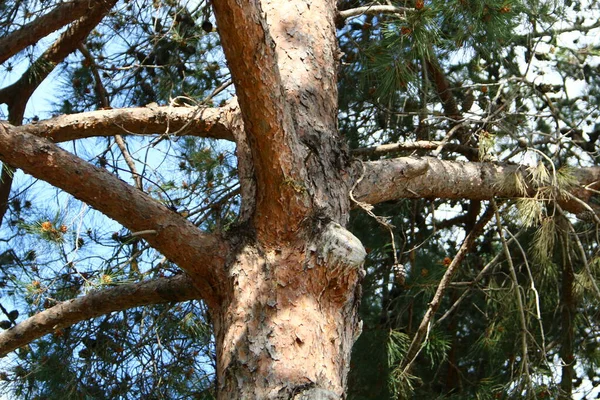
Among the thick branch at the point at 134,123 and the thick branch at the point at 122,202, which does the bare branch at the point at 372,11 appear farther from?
the thick branch at the point at 122,202

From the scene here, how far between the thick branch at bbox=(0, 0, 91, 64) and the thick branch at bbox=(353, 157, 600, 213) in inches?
48.7

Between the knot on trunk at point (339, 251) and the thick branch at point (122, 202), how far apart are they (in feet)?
0.77

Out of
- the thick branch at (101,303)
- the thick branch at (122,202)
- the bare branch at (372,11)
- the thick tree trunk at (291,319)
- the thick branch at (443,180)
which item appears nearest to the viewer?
the thick tree trunk at (291,319)

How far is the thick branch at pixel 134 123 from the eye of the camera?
231cm

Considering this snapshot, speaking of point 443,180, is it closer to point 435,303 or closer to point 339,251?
point 435,303

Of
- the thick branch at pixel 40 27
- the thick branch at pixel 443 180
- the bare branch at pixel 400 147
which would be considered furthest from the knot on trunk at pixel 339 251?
the thick branch at pixel 40 27

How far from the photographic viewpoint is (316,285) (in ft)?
5.93

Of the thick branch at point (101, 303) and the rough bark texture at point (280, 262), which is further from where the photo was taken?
the thick branch at point (101, 303)

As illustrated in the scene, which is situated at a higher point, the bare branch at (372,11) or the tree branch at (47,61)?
the tree branch at (47,61)

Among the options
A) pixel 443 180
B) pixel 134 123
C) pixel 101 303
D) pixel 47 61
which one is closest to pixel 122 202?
pixel 101 303

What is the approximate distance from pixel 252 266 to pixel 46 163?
54 cm

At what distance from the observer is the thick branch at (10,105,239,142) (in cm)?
231

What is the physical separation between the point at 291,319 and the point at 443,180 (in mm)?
986

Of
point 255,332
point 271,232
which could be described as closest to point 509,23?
point 271,232
